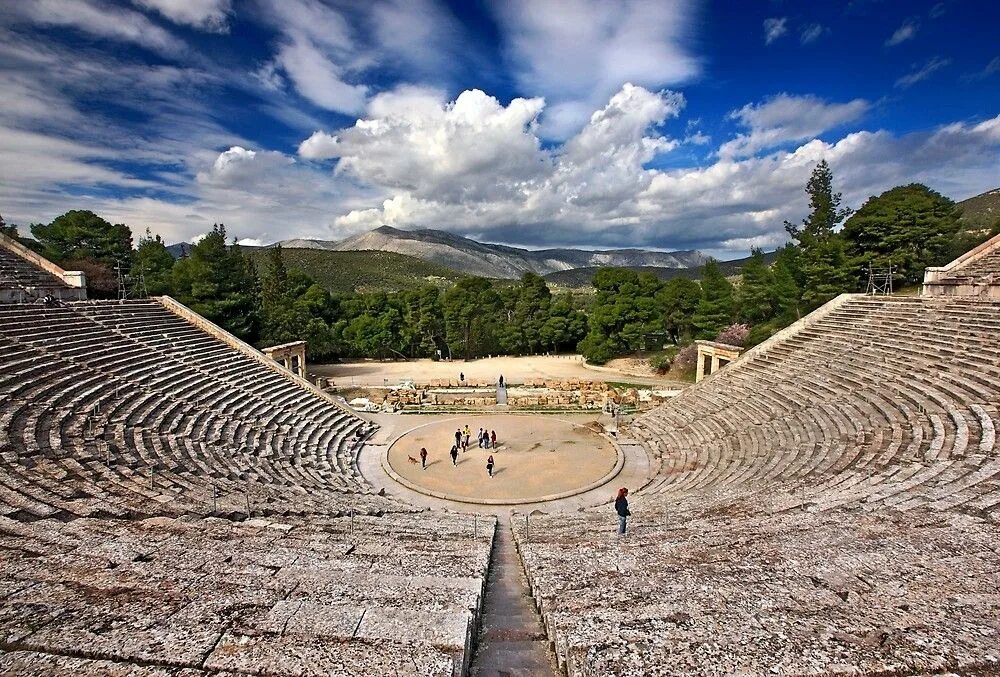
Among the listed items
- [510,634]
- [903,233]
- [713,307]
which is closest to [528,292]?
[713,307]

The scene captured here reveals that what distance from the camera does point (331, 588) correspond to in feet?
19.7

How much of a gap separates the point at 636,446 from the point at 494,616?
1445 centimetres

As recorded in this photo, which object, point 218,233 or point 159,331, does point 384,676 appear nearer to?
point 159,331

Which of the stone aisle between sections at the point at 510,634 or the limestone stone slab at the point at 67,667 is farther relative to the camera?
the stone aisle between sections at the point at 510,634

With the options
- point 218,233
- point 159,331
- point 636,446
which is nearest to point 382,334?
point 218,233

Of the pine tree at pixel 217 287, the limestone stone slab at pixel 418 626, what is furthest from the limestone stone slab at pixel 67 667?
the pine tree at pixel 217 287

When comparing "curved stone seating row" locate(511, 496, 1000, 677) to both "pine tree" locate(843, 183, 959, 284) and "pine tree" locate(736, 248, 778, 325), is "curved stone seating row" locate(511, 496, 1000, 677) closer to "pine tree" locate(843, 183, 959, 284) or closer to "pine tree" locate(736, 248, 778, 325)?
"pine tree" locate(843, 183, 959, 284)

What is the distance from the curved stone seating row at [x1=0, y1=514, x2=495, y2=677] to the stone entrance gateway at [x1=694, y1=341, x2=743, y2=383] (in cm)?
2392

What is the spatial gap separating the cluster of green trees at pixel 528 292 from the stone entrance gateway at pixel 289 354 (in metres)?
5.73

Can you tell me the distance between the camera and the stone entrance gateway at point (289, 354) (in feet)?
95.1

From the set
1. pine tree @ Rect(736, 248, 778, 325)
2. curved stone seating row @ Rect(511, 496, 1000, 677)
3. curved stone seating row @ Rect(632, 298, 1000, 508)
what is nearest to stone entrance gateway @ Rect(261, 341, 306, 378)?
curved stone seating row @ Rect(632, 298, 1000, 508)

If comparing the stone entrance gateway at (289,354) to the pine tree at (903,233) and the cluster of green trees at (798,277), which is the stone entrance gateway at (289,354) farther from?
the pine tree at (903,233)

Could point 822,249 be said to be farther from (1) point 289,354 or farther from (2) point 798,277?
(1) point 289,354

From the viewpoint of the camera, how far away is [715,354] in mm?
29016
